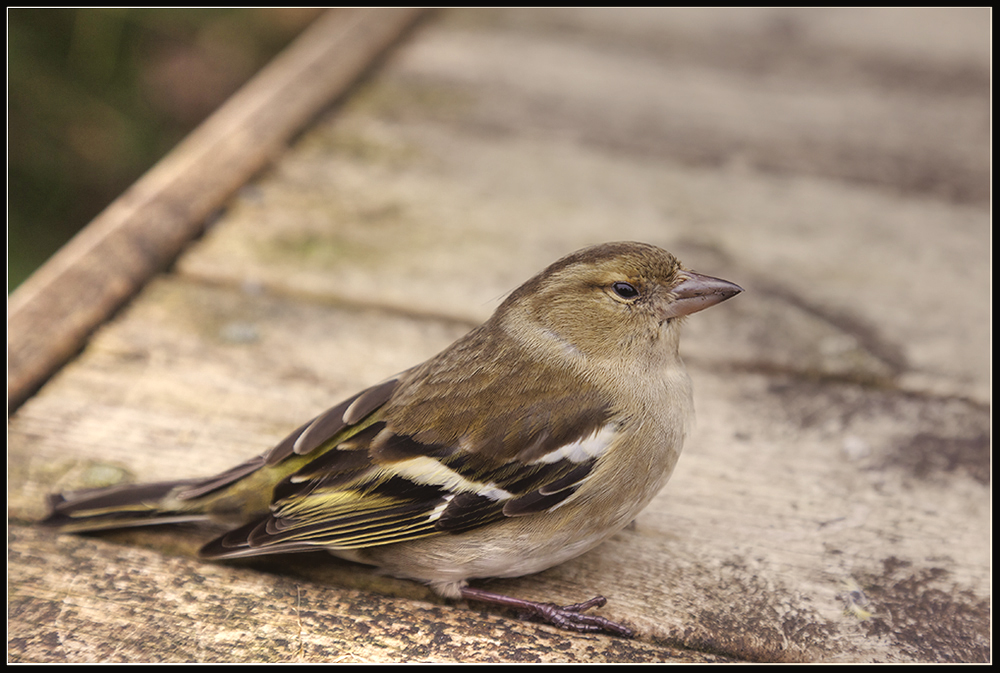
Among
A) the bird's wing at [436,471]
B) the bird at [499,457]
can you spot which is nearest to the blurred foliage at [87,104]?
the bird at [499,457]

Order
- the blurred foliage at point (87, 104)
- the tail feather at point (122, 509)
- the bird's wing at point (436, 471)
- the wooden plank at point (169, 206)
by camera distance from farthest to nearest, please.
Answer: the blurred foliage at point (87, 104) < the wooden plank at point (169, 206) < the tail feather at point (122, 509) < the bird's wing at point (436, 471)

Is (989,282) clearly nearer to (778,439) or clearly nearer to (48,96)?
(778,439)

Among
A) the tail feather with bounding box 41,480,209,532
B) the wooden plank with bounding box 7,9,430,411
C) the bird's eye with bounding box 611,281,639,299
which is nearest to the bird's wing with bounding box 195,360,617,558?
the tail feather with bounding box 41,480,209,532

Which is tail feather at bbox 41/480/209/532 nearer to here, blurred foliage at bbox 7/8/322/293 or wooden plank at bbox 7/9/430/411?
wooden plank at bbox 7/9/430/411

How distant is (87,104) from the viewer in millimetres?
5445

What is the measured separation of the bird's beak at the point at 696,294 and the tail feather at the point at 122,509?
1.31 metres

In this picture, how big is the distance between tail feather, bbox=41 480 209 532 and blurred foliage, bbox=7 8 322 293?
10.3ft

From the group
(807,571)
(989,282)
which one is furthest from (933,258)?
(807,571)

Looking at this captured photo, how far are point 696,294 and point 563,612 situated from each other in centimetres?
86

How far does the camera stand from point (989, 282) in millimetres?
3625

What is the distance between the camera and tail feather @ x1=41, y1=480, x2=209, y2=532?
7.27ft

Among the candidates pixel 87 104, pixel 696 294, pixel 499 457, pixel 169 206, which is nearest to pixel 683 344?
pixel 696 294

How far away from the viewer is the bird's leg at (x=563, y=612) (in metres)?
2.06

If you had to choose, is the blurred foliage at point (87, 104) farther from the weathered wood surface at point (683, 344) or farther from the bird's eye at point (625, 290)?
the bird's eye at point (625, 290)
